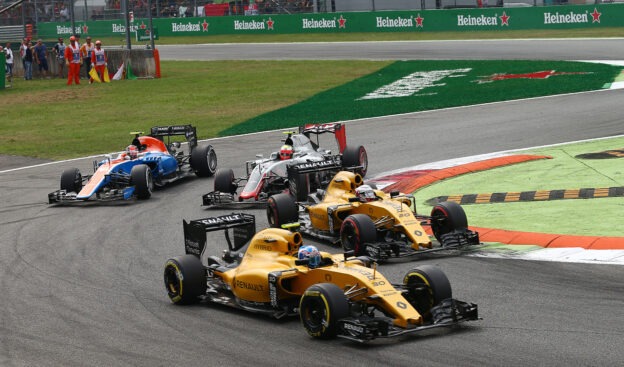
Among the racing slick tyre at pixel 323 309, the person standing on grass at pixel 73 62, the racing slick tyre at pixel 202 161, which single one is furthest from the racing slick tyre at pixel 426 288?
the person standing on grass at pixel 73 62

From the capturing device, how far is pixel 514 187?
2048 cm


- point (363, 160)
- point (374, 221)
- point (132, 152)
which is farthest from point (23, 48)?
point (374, 221)

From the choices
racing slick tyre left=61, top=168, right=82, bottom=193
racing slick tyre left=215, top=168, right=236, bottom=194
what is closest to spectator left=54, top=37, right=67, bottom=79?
racing slick tyre left=61, top=168, right=82, bottom=193

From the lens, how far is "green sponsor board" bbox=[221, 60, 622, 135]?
3534cm

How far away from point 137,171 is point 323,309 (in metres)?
11.8

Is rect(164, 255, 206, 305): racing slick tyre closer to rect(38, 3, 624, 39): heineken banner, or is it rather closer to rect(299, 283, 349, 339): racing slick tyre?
rect(299, 283, 349, 339): racing slick tyre

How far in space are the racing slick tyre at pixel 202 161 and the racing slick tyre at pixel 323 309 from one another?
13.5 metres

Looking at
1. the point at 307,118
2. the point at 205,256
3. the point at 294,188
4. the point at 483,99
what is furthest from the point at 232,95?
the point at 205,256

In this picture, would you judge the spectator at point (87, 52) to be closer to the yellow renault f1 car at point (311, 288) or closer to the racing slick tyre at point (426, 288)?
the yellow renault f1 car at point (311, 288)

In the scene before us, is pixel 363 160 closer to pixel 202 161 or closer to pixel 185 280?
pixel 202 161

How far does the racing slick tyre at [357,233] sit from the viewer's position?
52.6 feet

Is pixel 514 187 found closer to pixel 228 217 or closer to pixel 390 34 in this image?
pixel 228 217

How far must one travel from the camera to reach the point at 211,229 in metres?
14.7

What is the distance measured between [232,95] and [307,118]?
30.9ft
